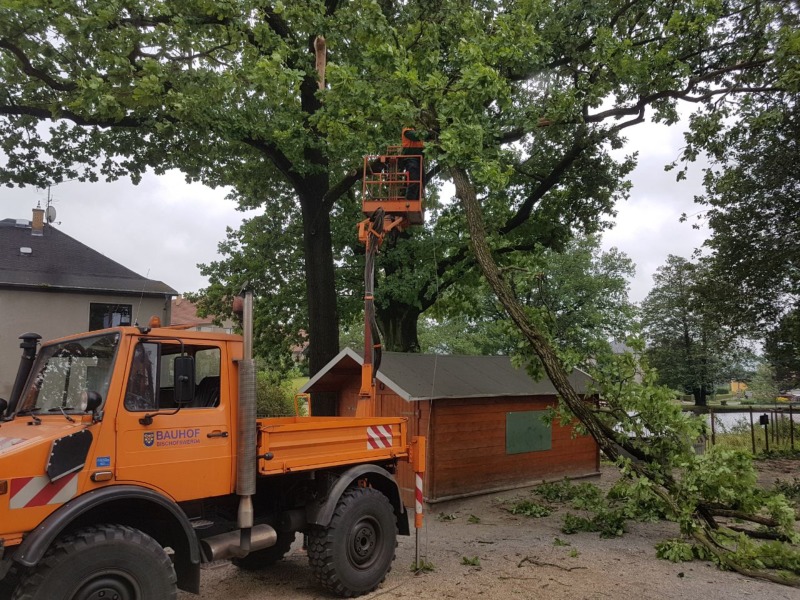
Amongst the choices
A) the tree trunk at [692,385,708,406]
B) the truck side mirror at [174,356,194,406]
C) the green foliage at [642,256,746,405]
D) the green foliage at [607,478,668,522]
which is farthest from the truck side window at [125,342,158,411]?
the tree trunk at [692,385,708,406]

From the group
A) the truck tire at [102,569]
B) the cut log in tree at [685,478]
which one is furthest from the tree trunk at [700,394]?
the truck tire at [102,569]

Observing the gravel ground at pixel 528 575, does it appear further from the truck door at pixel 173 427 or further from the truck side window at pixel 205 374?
the truck side window at pixel 205 374

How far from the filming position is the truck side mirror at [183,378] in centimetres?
474

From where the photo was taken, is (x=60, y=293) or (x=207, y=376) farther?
(x=60, y=293)

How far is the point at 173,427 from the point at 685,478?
6.79m

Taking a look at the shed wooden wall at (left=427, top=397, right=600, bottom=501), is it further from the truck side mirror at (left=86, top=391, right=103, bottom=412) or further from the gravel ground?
the truck side mirror at (left=86, top=391, right=103, bottom=412)

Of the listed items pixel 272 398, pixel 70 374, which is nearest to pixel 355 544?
pixel 70 374

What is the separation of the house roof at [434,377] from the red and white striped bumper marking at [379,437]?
4.56 m

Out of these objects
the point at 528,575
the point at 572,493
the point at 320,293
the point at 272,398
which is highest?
the point at 320,293

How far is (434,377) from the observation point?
12.8 metres

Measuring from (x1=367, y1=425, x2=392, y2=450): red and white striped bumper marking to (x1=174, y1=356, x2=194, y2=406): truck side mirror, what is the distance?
7.91 feet

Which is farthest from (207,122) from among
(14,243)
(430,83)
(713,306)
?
(713,306)

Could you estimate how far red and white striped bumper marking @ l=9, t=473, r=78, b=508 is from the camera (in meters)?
4.14

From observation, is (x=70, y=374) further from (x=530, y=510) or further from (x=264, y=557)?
(x=530, y=510)
